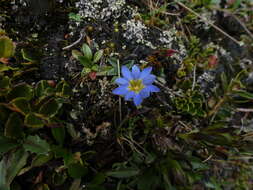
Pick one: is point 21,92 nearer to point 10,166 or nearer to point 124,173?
point 10,166

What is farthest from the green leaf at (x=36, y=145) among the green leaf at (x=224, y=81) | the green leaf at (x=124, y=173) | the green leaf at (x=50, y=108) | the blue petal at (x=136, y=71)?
the green leaf at (x=224, y=81)

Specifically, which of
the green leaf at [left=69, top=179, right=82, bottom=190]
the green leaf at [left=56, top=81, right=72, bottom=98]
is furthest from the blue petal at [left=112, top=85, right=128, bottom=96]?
the green leaf at [left=69, top=179, right=82, bottom=190]

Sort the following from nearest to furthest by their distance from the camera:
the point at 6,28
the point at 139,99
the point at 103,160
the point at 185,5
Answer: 1. the point at 139,99
2. the point at 103,160
3. the point at 6,28
4. the point at 185,5

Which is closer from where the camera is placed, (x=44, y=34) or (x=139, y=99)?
(x=139, y=99)

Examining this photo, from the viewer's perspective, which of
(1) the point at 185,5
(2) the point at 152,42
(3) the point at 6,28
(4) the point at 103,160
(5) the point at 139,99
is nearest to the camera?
(5) the point at 139,99

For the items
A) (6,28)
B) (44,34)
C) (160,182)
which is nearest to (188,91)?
(160,182)

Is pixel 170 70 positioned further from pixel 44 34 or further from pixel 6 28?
pixel 6 28
